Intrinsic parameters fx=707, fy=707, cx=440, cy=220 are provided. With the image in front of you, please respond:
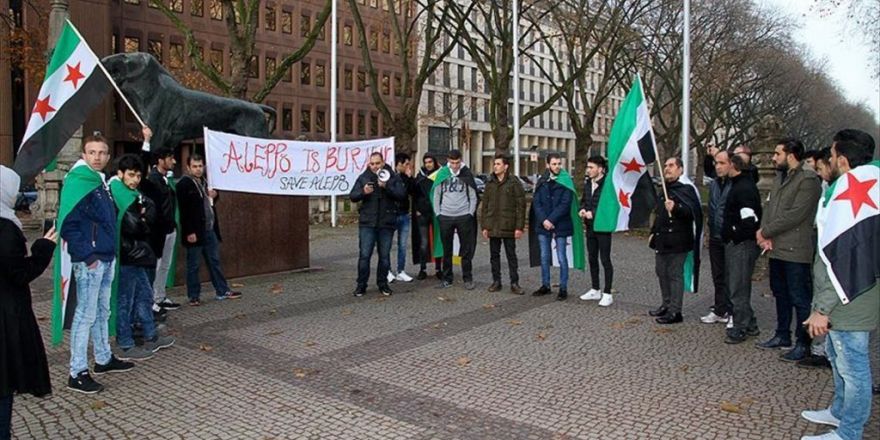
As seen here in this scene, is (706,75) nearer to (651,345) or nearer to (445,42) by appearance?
(651,345)

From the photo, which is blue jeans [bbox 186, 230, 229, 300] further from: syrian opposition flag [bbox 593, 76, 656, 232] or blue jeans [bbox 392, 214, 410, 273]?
syrian opposition flag [bbox 593, 76, 656, 232]

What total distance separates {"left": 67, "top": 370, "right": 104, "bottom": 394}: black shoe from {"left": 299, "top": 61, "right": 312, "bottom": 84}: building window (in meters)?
50.0

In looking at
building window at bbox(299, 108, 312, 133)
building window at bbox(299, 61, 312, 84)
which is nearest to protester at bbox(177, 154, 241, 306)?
building window at bbox(299, 108, 312, 133)

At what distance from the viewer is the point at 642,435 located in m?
4.78

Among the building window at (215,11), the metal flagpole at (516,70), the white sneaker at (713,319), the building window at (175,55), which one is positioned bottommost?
the white sneaker at (713,319)

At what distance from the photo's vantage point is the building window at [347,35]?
5617 cm

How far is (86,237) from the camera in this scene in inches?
221

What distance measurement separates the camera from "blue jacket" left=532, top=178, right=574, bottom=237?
32.0 feet

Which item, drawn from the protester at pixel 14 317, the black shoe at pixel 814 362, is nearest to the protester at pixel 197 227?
the protester at pixel 14 317

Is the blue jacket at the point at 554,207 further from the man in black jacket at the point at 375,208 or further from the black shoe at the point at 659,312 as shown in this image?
the man in black jacket at the point at 375,208

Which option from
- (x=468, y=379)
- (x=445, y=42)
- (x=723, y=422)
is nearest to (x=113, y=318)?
(x=468, y=379)

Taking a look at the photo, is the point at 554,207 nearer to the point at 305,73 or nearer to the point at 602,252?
the point at 602,252

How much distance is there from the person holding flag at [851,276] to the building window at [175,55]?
131 ft

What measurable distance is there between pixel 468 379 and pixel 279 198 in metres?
6.57
